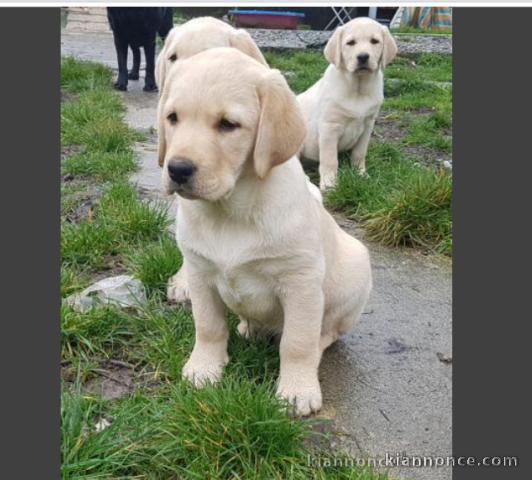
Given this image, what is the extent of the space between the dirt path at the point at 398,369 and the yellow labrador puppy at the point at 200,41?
1.65m

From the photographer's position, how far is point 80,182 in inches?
195

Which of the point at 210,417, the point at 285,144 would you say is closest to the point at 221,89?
the point at 285,144

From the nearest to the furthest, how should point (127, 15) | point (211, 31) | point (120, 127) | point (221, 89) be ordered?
point (221, 89) < point (211, 31) < point (120, 127) < point (127, 15)

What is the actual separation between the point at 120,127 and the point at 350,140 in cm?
239

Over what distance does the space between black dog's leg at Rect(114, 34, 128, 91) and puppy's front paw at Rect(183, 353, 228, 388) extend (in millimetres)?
6753

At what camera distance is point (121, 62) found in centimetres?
841

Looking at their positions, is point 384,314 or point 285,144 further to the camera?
point 384,314

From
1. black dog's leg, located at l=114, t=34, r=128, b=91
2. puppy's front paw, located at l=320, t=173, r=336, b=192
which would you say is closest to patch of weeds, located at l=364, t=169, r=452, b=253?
puppy's front paw, located at l=320, t=173, r=336, b=192

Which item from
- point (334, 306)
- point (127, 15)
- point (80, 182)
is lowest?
point (80, 182)

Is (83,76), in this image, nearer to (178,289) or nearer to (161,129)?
(178,289)

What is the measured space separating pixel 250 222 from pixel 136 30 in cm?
660

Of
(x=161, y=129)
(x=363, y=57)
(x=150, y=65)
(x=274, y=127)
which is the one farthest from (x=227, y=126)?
(x=150, y=65)

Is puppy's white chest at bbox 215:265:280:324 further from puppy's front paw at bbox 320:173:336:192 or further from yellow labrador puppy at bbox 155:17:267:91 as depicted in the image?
puppy's front paw at bbox 320:173:336:192

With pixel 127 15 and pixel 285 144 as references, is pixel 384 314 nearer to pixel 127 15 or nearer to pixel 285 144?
pixel 285 144
